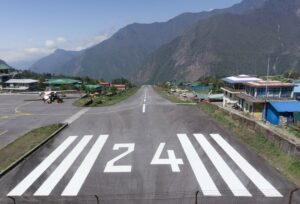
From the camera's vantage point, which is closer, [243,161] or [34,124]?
[243,161]

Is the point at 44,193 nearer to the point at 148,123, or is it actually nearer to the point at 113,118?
the point at 148,123

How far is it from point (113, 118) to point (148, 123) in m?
4.89

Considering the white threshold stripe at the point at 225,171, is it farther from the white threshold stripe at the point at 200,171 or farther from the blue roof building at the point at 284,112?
the blue roof building at the point at 284,112

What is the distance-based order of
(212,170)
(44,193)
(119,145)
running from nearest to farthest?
(44,193)
(212,170)
(119,145)

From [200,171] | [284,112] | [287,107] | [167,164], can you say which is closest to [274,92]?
[287,107]

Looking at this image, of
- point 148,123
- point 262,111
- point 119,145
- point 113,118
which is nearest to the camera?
point 119,145

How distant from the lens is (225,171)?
1727 cm

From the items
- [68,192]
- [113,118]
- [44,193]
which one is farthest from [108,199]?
[113,118]

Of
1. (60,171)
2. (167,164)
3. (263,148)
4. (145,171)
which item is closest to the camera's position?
(145,171)

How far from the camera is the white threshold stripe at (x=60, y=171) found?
1530 centimetres

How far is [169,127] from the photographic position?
2847 centimetres

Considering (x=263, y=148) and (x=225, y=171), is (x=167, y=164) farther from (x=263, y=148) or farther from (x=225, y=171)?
(x=263, y=148)

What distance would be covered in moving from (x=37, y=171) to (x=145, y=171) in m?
6.28

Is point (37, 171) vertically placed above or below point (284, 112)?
above
